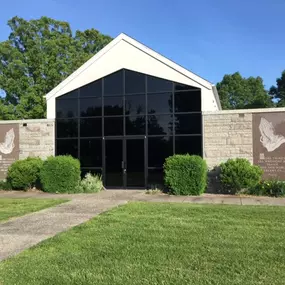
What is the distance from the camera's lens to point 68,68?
32719 millimetres

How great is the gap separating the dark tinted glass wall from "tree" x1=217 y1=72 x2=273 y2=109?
1695 inches

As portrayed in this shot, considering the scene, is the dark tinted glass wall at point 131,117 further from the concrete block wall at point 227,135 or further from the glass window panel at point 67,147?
the concrete block wall at point 227,135

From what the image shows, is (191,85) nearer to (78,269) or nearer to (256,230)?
(256,230)

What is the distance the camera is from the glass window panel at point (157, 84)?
16266 mm

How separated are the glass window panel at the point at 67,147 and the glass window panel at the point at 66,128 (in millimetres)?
292

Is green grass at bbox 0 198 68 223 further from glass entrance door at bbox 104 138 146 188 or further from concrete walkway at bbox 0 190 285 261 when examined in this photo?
glass entrance door at bbox 104 138 146 188

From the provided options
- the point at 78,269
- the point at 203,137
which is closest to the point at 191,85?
the point at 203,137

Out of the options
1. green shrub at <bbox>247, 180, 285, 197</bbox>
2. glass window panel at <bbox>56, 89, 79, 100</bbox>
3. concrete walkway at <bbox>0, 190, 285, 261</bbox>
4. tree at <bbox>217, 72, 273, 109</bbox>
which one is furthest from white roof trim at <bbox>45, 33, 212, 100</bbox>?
tree at <bbox>217, 72, 273, 109</bbox>

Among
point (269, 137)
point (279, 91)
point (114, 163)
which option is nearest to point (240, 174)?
point (269, 137)

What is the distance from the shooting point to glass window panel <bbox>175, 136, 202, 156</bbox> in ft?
51.4

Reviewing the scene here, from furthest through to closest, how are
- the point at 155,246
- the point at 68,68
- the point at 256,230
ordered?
1. the point at 68,68
2. the point at 256,230
3. the point at 155,246

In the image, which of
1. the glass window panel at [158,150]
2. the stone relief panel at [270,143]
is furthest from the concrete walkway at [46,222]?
the stone relief panel at [270,143]

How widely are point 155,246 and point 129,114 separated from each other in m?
10.8

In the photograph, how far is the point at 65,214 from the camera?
9.74 m
